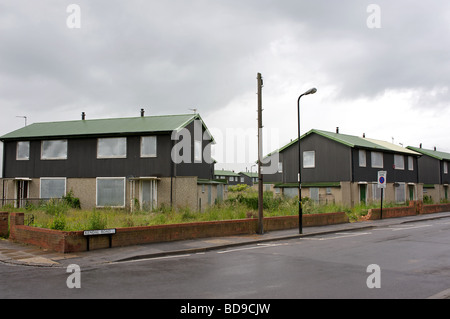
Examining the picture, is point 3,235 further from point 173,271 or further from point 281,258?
point 281,258

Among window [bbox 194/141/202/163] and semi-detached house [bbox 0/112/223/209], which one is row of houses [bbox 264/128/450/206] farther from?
window [bbox 194/141/202/163]

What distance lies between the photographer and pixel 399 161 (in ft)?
135

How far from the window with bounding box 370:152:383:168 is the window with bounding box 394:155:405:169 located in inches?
129

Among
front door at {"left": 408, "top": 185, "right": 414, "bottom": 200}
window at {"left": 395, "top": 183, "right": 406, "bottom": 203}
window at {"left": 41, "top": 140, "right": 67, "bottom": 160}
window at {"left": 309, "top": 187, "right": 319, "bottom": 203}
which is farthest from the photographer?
front door at {"left": 408, "top": 185, "right": 414, "bottom": 200}

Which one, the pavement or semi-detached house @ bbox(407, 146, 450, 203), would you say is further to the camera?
semi-detached house @ bbox(407, 146, 450, 203)

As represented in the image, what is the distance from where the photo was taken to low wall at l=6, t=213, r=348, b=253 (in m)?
12.6

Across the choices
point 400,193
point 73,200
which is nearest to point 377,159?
point 400,193

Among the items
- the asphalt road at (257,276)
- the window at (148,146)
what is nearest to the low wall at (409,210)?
the asphalt road at (257,276)

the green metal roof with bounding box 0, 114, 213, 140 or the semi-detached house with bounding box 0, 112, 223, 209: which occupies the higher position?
the green metal roof with bounding box 0, 114, 213, 140

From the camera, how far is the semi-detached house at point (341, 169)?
113 ft

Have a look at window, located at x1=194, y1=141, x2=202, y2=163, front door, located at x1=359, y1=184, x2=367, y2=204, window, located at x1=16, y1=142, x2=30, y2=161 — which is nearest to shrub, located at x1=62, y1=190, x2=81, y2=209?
window, located at x1=16, y1=142, x2=30, y2=161

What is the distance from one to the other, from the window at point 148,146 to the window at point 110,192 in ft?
7.95
